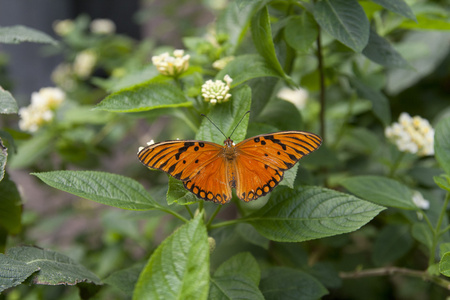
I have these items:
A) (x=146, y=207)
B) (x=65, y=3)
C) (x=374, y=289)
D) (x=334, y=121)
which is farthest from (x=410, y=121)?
(x=65, y=3)

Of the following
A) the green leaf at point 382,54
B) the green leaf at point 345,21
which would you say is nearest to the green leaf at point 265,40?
the green leaf at point 345,21

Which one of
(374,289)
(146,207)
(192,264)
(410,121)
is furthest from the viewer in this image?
(374,289)

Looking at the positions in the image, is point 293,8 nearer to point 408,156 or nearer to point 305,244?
point 408,156

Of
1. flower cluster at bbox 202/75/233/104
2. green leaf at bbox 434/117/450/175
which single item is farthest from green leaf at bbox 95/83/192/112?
green leaf at bbox 434/117/450/175

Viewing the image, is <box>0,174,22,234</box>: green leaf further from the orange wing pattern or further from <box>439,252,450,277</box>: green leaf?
<box>439,252,450,277</box>: green leaf

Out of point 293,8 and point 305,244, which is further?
point 305,244

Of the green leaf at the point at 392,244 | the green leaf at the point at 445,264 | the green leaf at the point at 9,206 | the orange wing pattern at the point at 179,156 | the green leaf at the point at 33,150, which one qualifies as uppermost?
the orange wing pattern at the point at 179,156

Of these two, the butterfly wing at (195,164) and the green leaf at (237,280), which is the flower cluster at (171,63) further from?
the green leaf at (237,280)
